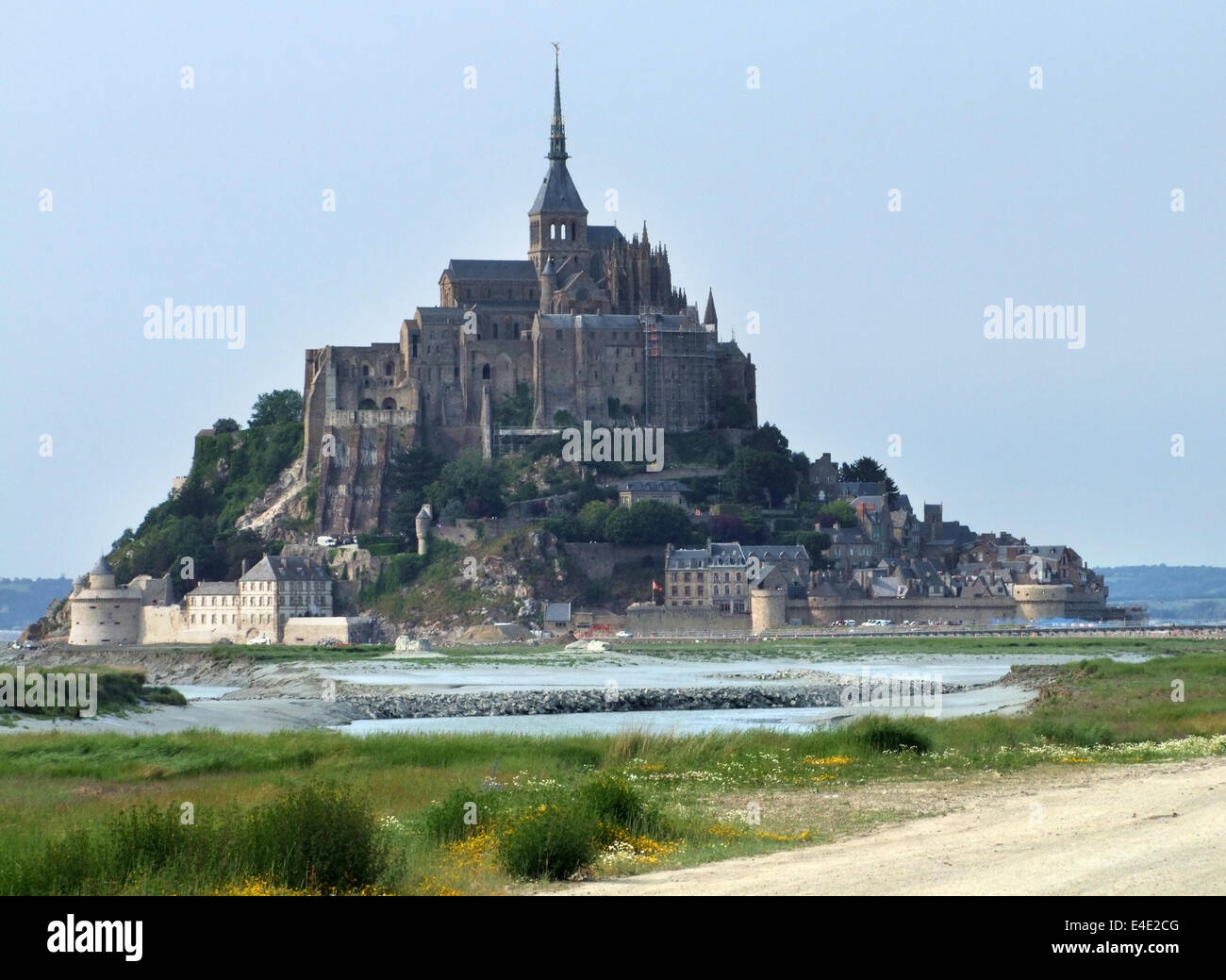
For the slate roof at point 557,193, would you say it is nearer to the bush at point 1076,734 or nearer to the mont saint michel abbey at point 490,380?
the mont saint michel abbey at point 490,380

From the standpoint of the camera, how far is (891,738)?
1362 inches

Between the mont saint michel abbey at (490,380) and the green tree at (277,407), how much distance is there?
32.4ft

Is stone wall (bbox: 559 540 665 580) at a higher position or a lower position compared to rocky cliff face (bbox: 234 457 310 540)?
lower

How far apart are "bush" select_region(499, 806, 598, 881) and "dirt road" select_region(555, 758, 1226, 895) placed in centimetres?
53

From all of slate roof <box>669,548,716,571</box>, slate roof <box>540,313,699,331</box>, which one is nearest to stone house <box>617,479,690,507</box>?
slate roof <box>669,548,716,571</box>

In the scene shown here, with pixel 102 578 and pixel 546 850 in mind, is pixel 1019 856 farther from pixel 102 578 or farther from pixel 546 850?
pixel 102 578

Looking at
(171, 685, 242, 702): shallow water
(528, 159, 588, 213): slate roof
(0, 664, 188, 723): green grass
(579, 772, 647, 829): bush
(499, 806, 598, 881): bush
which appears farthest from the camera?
(528, 159, 588, 213): slate roof

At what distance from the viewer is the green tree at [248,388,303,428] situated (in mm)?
141125

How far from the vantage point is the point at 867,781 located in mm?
29781

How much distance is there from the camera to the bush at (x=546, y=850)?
1972 cm

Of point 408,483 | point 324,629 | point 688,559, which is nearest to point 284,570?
point 324,629

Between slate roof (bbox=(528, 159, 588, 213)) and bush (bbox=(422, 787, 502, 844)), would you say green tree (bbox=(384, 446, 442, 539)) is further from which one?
bush (bbox=(422, 787, 502, 844))
